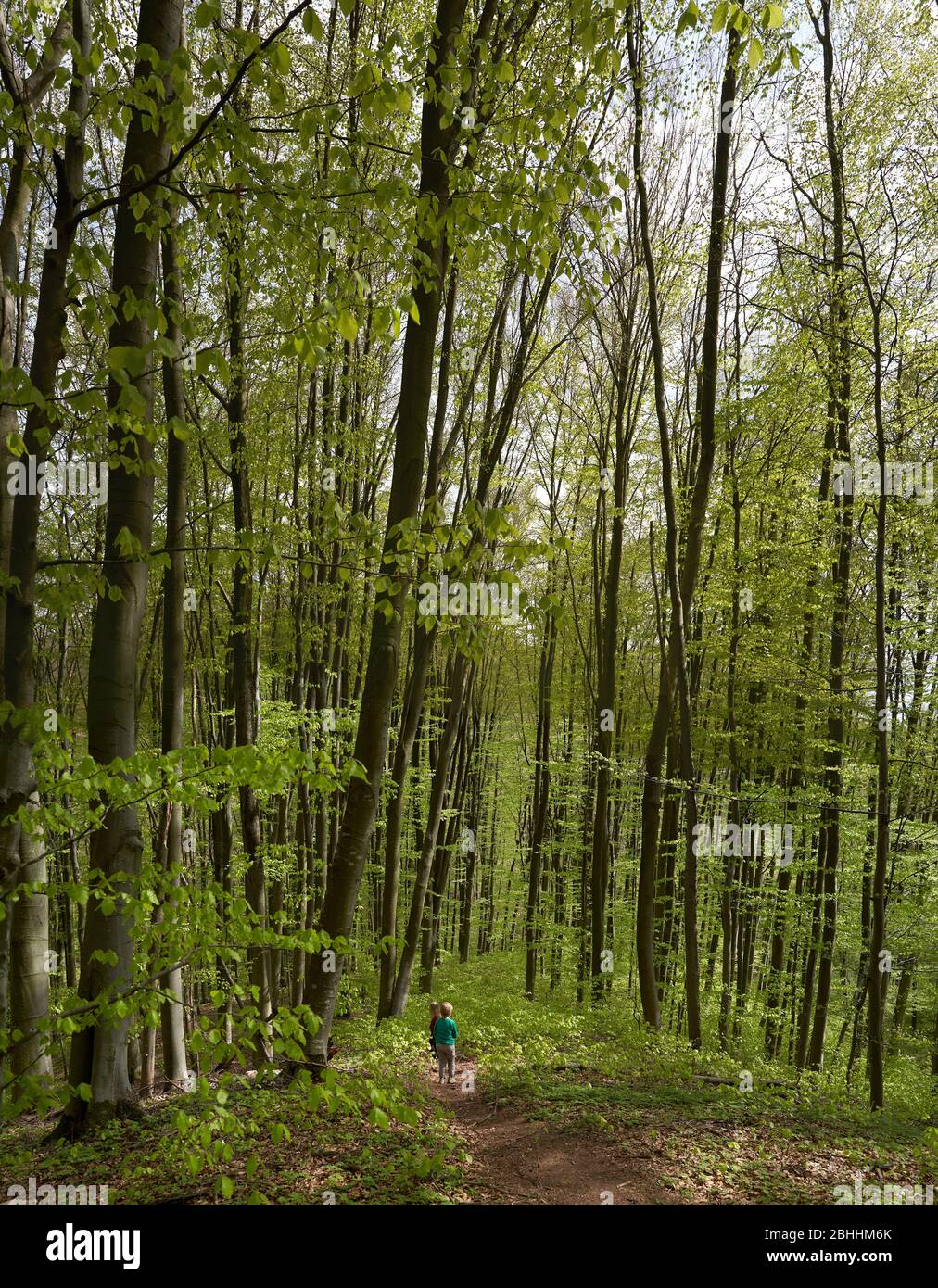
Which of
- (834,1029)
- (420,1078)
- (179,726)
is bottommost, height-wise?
(834,1029)

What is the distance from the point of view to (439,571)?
9.14 feet

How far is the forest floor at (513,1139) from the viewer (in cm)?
450

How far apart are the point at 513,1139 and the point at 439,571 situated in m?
6.00

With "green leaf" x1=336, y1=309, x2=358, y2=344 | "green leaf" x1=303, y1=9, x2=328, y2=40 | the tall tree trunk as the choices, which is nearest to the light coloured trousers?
the tall tree trunk

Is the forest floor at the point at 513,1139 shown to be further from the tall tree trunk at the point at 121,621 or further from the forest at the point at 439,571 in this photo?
the tall tree trunk at the point at 121,621

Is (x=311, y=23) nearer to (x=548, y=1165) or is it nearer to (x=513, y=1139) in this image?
(x=548, y=1165)

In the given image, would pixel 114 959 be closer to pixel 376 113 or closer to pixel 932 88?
pixel 376 113

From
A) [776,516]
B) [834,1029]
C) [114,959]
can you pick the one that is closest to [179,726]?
[114,959]

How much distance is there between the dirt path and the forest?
0.06 metres

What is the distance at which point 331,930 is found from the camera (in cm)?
510

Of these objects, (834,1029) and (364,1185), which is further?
(834,1029)

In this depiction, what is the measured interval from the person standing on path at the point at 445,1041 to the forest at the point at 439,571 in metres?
0.04

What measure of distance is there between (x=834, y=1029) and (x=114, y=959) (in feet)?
64.1
